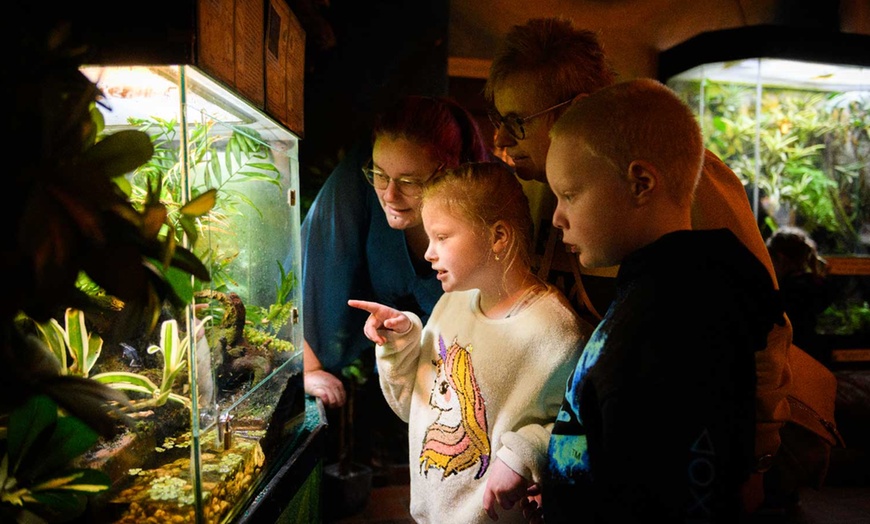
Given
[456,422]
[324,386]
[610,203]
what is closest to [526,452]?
[456,422]

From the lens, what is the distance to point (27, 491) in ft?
3.01

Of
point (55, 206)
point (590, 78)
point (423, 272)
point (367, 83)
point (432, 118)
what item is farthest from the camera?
point (367, 83)

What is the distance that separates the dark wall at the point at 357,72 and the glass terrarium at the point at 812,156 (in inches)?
131

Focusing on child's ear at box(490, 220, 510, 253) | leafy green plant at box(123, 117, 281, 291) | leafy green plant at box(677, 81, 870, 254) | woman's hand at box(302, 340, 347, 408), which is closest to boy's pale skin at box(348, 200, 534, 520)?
child's ear at box(490, 220, 510, 253)

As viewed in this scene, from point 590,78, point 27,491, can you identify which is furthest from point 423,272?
point 27,491

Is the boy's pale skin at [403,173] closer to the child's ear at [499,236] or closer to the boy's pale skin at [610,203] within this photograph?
the child's ear at [499,236]

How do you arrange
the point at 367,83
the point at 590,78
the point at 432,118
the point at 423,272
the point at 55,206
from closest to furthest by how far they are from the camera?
the point at 55,206 < the point at 590,78 < the point at 432,118 < the point at 423,272 < the point at 367,83

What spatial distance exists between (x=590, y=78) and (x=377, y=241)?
103cm

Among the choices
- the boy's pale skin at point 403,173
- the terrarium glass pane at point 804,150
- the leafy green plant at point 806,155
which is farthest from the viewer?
the leafy green plant at point 806,155

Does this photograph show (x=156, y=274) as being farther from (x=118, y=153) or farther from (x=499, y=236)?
(x=499, y=236)

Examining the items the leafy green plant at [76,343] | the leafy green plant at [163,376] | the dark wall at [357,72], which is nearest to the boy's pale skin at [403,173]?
the dark wall at [357,72]

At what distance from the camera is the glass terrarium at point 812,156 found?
16.6ft

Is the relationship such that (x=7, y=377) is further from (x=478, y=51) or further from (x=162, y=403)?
(x=478, y=51)

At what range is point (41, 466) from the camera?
924 mm
